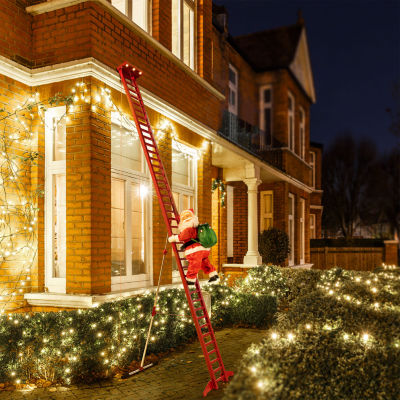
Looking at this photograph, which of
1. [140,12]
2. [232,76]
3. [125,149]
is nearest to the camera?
[125,149]

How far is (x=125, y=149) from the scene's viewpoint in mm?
6953

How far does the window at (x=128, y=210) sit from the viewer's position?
6656mm

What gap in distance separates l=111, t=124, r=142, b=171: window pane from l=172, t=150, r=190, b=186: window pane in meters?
1.55

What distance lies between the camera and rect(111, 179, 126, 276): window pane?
6680 millimetres

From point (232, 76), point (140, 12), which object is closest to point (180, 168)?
point (140, 12)

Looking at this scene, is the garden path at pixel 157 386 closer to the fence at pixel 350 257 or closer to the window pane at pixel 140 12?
the window pane at pixel 140 12

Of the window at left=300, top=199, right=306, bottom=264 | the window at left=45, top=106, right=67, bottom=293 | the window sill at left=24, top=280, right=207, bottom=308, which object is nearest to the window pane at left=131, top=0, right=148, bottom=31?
the window at left=45, top=106, right=67, bottom=293

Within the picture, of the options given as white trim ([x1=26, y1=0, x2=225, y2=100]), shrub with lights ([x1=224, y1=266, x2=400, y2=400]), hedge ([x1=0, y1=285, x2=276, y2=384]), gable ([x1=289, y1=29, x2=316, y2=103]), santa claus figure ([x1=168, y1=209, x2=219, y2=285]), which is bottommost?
hedge ([x1=0, y1=285, x2=276, y2=384])

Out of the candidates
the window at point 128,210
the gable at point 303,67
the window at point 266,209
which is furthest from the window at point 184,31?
the gable at point 303,67

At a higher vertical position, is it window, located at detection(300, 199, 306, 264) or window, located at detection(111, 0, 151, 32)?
window, located at detection(111, 0, 151, 32)

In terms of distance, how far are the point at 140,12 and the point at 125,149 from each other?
252cm

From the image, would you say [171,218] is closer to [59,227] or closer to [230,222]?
[59,227]

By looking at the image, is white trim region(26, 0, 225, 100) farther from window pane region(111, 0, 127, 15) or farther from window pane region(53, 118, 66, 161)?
window pane region(53, 118, 66, 161)

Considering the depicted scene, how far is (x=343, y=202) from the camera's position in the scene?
36.2 m
